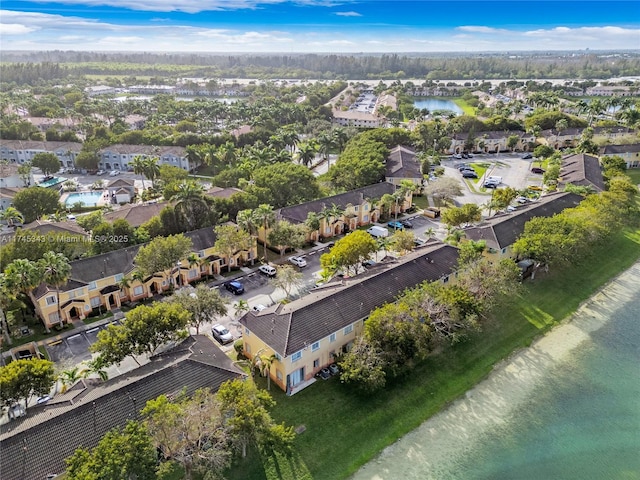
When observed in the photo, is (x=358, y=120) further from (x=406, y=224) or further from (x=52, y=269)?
(x=52, y=269)

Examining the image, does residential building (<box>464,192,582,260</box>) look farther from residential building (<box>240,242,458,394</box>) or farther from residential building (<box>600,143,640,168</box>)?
residential building (<box>600,143,640,168</box>)

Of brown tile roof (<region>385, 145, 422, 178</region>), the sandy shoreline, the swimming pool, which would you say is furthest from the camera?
brown tile roof (<region>385, 145, 422, 178</region>)

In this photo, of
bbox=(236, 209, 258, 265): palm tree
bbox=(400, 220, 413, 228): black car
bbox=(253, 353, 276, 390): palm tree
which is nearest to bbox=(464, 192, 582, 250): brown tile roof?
bbox=(400, 220, 413, 228): black car

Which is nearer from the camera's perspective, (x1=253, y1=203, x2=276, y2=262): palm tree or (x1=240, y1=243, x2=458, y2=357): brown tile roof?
(x1=240, y1=243, x2=458, y2=357): brown tile roof

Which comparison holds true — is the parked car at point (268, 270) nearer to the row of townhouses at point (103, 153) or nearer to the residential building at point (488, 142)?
the row of townhouses at point (103, 153)

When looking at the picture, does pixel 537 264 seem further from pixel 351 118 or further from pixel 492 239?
pixel 351 118

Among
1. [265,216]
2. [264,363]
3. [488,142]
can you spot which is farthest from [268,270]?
[488,142]

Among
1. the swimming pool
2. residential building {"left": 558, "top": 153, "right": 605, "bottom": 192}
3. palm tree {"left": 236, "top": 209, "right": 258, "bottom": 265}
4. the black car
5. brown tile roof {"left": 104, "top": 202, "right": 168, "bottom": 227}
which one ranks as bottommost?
the swimming pool
